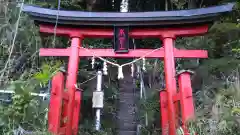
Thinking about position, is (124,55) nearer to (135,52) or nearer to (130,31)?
(135,52)

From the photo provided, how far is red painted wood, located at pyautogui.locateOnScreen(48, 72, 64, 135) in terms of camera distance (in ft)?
17.6

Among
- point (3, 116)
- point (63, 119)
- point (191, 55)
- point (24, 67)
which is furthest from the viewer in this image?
point (24, 67)

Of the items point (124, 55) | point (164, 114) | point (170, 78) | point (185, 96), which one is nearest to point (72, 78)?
point (124, 55)

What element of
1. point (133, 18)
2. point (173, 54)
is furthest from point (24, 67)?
point (173, 54)

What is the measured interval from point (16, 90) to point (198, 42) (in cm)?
644

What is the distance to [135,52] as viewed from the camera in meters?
6.79

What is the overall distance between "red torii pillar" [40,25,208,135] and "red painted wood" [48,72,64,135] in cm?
62

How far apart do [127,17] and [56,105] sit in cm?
276

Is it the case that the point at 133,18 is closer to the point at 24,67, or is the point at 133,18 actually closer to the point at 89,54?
the point at 89,54

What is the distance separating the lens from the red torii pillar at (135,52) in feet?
20.7

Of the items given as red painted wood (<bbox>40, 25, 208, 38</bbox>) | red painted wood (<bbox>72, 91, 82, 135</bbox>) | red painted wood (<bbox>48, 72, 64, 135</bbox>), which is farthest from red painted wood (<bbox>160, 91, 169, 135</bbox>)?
red painted wood (<bbox>48, 72, 64, 135</bbox>)

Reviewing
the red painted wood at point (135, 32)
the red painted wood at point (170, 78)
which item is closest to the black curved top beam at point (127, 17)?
the red painted wood at point (135, 32)

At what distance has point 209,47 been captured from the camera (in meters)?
9.13

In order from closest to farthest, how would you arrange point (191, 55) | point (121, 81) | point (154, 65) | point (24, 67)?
point (191, 55) → point (24, 67) → point (154, 65) → point (121, 81)
